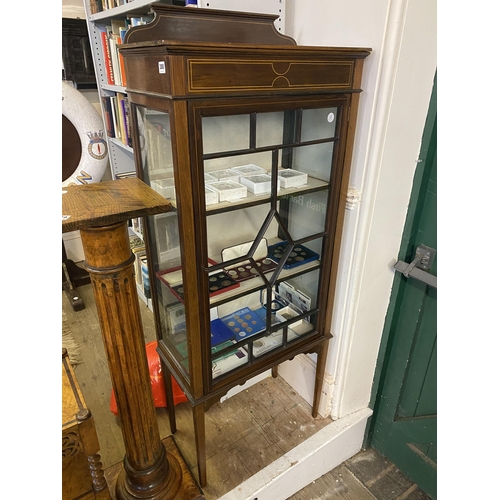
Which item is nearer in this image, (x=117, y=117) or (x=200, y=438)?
(x=200, y=438)

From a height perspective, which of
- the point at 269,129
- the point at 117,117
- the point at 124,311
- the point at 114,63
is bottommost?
the point at 124,311

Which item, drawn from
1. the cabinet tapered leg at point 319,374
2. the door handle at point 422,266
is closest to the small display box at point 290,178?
the door handle at point 422,266

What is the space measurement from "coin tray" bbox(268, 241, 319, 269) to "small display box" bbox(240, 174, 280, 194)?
21cm

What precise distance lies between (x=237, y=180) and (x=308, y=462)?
3.64 feet

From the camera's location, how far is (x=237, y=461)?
149cm

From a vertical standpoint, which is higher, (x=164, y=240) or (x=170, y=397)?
(x=164, y=240)

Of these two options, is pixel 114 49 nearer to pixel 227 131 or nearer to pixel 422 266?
pixel 227 131

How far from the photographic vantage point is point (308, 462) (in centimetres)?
149

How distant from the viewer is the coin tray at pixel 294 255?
4.22 ft

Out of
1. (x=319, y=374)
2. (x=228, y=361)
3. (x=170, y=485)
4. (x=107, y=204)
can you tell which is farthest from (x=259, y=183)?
(x=170, y=485)

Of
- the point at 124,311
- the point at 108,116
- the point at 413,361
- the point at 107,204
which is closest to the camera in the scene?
the point at 107,204

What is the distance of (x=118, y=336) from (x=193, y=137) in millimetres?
510

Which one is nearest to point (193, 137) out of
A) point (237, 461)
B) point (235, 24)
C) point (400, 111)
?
point (235, 24)

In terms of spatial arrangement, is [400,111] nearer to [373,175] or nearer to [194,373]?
[373,175]
